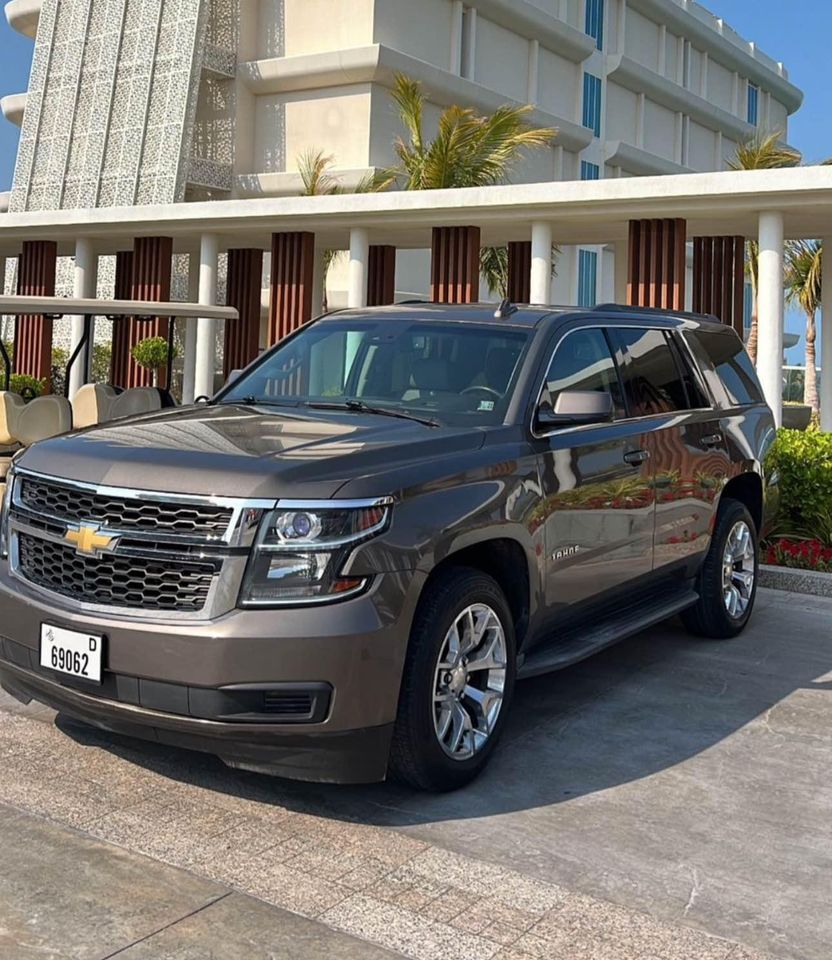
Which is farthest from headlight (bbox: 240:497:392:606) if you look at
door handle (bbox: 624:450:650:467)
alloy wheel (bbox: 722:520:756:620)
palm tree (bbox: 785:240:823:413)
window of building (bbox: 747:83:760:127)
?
window of building (bbox: 747:83:760:127)

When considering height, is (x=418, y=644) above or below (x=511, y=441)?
below

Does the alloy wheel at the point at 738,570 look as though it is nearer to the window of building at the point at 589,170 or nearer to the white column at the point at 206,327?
the white column at the point at 206,327

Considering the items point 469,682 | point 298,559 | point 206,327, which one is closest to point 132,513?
point 298,559

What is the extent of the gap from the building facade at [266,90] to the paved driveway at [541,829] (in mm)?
30033

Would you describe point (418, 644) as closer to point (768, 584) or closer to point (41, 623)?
point (41, 623)

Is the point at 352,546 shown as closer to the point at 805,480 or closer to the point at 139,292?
the point at 805,480

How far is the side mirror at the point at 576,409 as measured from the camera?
5.24m

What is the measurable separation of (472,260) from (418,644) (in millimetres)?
12993

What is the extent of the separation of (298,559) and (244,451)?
0.53 metres

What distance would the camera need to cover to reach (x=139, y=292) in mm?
20406

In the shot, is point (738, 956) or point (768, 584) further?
point (768, 584)

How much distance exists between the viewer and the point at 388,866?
401 cm

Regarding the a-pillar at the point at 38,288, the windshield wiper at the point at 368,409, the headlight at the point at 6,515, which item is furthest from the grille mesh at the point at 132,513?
the a-pillar at the point at 38,288

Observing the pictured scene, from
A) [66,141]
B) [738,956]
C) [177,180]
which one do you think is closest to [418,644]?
[738,956]
